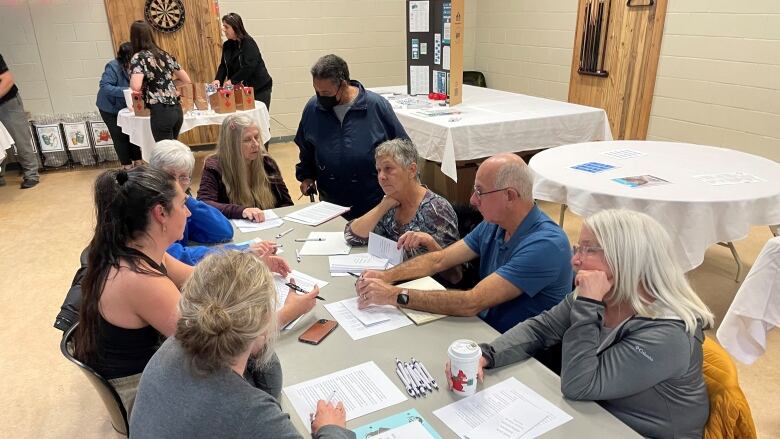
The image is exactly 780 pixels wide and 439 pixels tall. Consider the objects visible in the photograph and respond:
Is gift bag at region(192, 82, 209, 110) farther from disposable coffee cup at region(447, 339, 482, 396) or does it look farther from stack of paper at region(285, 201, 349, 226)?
disposable coffee cup at region(447, 339, 482, 396)

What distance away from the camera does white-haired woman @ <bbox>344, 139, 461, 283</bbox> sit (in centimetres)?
230

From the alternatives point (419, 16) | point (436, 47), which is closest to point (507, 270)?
point (436, 47)

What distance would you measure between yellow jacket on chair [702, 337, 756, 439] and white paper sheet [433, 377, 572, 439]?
1.23ft

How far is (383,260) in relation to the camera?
85.7 inches

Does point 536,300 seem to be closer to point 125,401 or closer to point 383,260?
point 383,260

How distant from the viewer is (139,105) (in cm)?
471

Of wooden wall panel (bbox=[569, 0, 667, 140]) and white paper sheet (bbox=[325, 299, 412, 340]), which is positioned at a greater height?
wooden wall panel (bbox=[569, 0, 667, 140])

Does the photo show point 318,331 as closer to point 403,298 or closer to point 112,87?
point 403,298

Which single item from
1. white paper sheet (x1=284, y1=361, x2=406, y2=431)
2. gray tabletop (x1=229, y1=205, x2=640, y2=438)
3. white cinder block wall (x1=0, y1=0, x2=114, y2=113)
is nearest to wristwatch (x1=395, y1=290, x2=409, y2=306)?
gray tabletop (x1=229, y1=205, x2=640, y2=438)

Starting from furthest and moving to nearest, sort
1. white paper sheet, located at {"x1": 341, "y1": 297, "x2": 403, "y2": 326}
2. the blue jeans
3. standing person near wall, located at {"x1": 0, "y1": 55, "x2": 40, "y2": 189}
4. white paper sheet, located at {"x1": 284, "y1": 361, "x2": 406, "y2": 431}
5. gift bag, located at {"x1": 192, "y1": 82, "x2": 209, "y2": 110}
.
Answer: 1. the blue jeans
2. standing person near wall, located at {"x1": 0, "y1": 55, "x2": 40, "y2": 189}
3. gift bag, located at {"x1": 192, "y1": 82, "x2": 209, "y2": 110}
4. white paper sheet, located at {"x1": 341, "y1": 297, "x2": 403, "y2": 326}
5. white paper sheet, located at {"x1": 284, "y1": 361, "x2": 406, "y2": 431}

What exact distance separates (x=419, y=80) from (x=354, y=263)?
3.36 m

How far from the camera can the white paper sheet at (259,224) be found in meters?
2.61

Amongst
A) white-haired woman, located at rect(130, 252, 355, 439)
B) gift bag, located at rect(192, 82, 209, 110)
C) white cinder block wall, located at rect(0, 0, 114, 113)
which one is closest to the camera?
white-haired woman, located at rect(130, 252, 355, 439)

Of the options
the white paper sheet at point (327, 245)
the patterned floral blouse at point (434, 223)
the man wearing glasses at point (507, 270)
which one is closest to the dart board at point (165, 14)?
the white paper sheet at point (327, 245)
